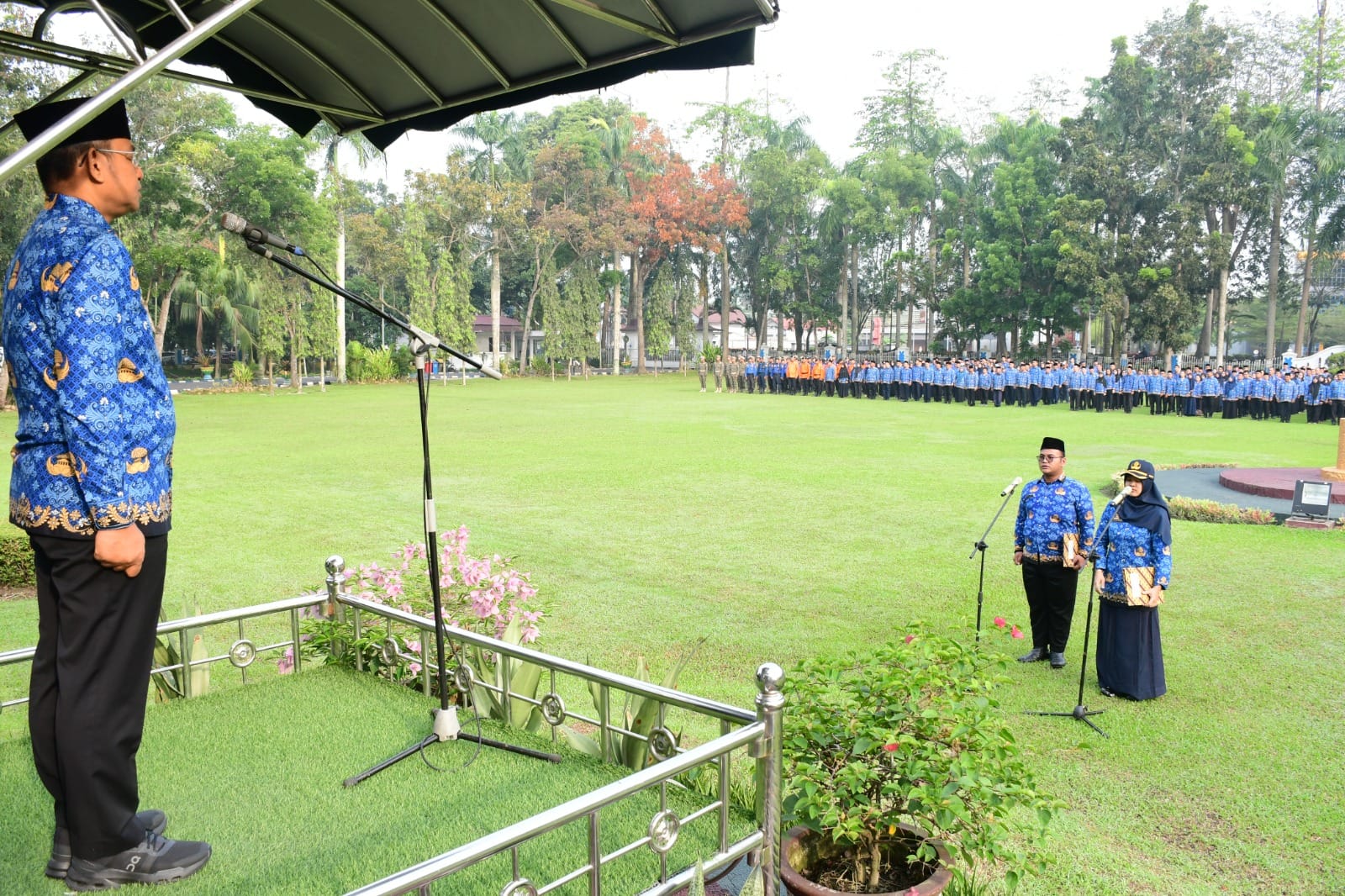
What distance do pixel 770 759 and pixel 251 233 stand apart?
2254 mm

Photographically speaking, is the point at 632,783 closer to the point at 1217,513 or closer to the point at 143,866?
the point at 143,866

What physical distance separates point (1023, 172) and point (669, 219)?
1696 cm

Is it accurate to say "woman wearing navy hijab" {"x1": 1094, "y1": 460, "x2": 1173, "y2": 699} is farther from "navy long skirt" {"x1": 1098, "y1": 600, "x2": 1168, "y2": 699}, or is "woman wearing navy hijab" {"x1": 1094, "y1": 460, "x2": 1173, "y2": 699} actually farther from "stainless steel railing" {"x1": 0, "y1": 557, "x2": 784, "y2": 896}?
"stainless steel railing" {"x1": 0, "y1": 557, "x2": 784, "y2": 896}

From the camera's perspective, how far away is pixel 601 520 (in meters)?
9.85

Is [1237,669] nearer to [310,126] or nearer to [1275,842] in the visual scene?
[1275,842]

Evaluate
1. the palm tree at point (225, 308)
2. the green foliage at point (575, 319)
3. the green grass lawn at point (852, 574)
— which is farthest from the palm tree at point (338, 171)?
the green grass lawn at point (852, 574)

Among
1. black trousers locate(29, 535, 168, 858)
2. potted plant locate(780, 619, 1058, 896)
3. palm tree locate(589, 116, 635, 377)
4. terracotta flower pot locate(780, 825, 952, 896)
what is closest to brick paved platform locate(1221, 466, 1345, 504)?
potted plant locate(780, 619, 1058, 896)

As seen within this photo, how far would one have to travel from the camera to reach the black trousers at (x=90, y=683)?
2.34 metres

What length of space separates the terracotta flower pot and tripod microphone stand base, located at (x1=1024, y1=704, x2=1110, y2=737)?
88.0 inches

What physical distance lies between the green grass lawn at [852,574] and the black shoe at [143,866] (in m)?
0.18

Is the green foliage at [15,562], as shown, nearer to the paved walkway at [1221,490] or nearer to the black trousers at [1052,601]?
the black trousers at [1052,601]

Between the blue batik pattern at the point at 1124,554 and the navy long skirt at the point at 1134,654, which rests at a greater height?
the blue batik pattern at the point at 1124,554

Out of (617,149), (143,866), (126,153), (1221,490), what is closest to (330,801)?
(143,866)

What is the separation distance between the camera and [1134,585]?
5.16 meters
